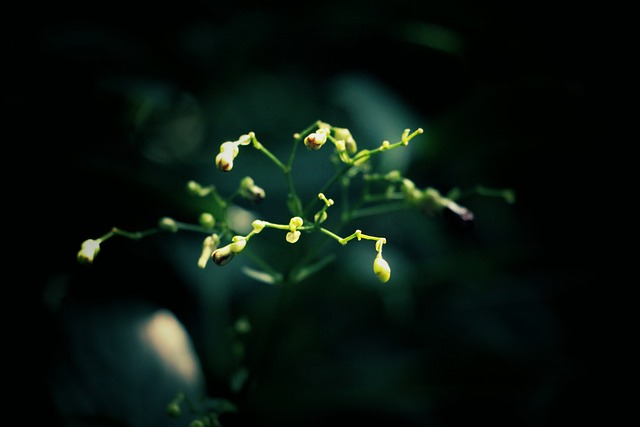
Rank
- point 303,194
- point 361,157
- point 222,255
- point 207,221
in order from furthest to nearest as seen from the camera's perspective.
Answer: point 303,194 → point 207,221 → point 361,157 → point 222,255

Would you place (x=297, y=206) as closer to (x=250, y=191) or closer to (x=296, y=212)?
(x=296, y=212)

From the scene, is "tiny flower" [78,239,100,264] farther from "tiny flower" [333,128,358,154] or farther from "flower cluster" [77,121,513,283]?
"tiny flower" [333,128,358,154]

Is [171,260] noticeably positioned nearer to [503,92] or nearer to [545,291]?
[503,92]

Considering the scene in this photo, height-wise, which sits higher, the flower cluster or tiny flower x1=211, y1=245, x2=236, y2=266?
the flower cluster

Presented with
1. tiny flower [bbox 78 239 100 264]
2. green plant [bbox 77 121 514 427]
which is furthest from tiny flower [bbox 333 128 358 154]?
tiny flower [bbox 78 239 100 264]

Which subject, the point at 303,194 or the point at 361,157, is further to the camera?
the point at 303,194

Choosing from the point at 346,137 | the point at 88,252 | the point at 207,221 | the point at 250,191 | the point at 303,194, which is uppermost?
the point at 303,194

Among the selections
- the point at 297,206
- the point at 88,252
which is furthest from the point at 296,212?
the point at 88,252

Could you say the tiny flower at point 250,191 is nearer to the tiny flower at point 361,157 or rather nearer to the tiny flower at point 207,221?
the tiny flower at point 207,221

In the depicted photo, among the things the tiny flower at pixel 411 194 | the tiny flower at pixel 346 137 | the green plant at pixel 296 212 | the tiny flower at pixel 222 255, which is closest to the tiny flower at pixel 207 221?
the green plant at pixel 296 212
